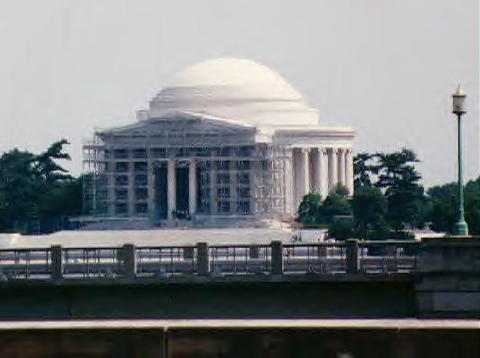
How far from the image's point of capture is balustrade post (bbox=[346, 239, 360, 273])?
49.8 metres

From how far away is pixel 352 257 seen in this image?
165 feet

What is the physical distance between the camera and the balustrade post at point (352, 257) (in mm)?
49750

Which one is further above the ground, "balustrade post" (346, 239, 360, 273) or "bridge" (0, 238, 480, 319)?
"balustrade post" (346, 239, 360, 273)

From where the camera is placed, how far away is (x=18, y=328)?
55.0ft

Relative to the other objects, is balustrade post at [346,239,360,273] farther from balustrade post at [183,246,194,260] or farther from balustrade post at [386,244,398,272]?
balustrade post at [183,246,194,260]

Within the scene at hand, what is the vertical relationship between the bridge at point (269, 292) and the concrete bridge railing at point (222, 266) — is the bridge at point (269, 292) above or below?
below

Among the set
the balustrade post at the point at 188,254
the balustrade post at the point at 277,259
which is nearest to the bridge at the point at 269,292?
the balustrade post at the point at 277,259

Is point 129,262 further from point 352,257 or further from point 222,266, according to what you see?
point 222,266

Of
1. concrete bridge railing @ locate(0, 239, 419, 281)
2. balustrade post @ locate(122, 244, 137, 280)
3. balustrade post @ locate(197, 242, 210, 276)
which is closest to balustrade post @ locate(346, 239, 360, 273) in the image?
concrete bridge railing @ locate(0, 239, 419, 281)

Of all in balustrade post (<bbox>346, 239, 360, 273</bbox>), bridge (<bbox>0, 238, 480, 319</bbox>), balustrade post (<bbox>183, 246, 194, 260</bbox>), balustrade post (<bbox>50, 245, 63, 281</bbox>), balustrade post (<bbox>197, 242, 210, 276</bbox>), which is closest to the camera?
bridge (<bbox>0, 238, 480, 319</bbox>)

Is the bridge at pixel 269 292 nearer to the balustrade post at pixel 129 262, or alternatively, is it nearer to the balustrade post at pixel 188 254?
the balustrade post at pixel 129 262

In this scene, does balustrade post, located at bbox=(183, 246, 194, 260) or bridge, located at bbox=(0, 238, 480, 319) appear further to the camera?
balustrade post, located at bbox=(183, 246, 194, 260)
